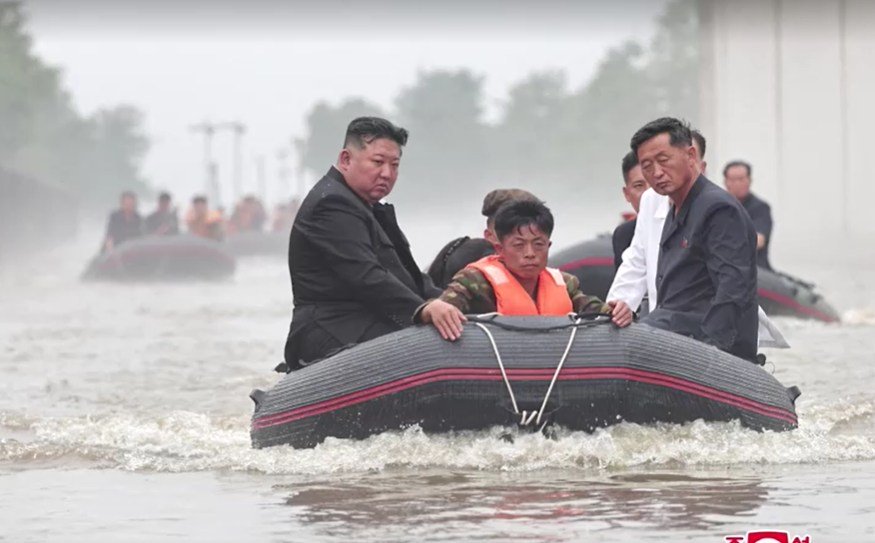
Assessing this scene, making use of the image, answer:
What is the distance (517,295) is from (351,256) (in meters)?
0.73

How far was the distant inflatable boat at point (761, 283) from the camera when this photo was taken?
1490 centimetres

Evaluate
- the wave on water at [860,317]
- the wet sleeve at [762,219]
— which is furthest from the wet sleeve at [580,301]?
the wave on water at [860,317]

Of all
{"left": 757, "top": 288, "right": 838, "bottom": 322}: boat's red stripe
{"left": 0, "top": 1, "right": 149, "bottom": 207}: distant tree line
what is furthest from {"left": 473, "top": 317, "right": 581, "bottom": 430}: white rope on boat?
{"left": 0, "top": 1, "right": 149, "bottom": 207}: distant tree line

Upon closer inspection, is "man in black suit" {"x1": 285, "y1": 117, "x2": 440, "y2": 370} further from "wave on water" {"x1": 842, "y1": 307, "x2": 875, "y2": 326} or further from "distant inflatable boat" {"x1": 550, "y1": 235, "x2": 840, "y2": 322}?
"wave on water" {"x1": 842, "y1": 307, "x2": 875, "y2": 326}

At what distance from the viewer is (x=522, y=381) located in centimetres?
796

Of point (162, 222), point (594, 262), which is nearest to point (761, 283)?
point (594, 262)

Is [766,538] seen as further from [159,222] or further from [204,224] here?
[204,224]

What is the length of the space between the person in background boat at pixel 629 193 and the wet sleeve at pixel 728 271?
1.40 metres

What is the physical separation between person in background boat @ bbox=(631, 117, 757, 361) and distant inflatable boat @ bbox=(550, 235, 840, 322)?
5.53 m

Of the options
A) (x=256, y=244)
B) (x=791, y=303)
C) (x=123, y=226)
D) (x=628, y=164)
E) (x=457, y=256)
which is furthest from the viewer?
(x=256, y=244)

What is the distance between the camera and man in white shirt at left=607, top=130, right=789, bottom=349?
9.15 m

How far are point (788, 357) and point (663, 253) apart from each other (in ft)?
19.5

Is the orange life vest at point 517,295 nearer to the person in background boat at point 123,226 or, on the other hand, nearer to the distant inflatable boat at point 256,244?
the person in background boat at point 123,226

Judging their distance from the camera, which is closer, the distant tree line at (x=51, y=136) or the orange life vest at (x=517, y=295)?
the orange life vest at (x=517, y=295)
